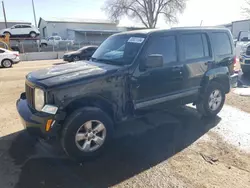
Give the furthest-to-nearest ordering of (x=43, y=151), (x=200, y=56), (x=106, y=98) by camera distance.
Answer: (x=200, y=56) → (x=43, y=151) → (x=106, y=98)

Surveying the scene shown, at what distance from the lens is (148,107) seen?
4066mm

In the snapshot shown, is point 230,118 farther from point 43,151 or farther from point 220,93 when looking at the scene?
point 43,151

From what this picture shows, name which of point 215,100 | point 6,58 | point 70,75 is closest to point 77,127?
point 70,75

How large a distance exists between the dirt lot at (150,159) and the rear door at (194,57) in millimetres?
897

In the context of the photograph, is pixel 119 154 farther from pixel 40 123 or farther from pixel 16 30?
pixel 16 30

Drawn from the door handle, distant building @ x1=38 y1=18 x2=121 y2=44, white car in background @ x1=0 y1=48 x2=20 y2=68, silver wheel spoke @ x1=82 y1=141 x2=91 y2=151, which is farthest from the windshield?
distant building @ x1=38 y1=18 x2=121 y2=44

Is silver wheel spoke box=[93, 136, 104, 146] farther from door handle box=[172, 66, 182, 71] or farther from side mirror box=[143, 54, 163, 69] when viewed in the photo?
door handle box=[172, 66, 182, 71]

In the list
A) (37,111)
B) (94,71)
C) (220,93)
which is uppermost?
(94,71)

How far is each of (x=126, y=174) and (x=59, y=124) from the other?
1189 millimetres

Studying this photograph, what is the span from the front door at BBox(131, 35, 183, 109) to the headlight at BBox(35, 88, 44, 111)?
144 centimetres

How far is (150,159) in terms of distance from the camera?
137 inches

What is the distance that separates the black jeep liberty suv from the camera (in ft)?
10.5

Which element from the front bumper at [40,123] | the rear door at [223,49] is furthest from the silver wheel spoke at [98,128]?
the rear door at [223,49]

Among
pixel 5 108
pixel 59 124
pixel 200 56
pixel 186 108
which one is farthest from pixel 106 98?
pixel 5 108
